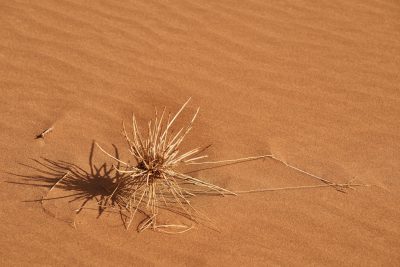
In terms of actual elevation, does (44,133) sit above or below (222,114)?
below

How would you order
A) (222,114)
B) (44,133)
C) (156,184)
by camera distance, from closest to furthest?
(156,184), (44,133), (222,114)

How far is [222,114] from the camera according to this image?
2.95 m

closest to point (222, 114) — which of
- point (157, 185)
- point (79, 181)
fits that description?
point (157, 185)

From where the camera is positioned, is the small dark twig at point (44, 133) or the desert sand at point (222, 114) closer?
the desert sand at point (222, 114)

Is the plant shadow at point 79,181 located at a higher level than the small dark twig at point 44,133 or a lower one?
lower

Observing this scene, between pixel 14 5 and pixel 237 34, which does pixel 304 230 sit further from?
pixel 14 5

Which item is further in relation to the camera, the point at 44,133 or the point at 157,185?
the point at 44,133

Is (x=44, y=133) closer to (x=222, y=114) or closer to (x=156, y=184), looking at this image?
(x=156, y=184)

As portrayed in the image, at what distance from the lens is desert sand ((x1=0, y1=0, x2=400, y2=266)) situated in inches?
90.8

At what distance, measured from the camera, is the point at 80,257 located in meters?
2.20

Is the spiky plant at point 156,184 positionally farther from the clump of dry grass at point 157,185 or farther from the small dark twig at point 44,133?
the small dark twig at point 44,133

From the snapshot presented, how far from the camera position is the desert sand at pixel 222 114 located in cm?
231

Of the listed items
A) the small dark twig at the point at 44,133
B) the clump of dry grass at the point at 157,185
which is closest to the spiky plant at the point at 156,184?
the clump of dry grass at the point at 157,185

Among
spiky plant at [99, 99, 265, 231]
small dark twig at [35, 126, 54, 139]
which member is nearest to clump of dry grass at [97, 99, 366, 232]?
spiky plant at [99, 99, 265, 231]
